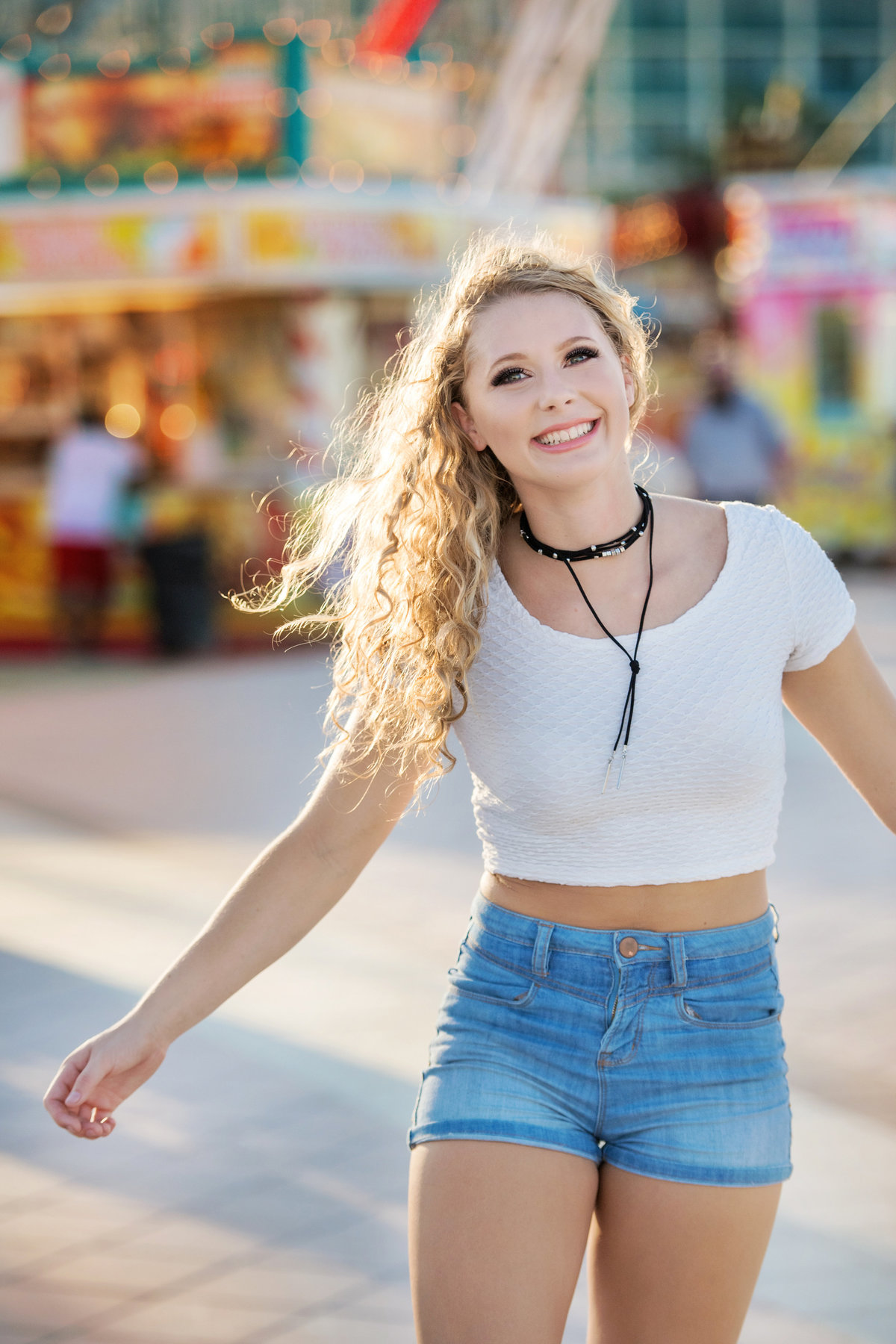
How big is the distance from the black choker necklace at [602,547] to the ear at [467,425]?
6.3 inches

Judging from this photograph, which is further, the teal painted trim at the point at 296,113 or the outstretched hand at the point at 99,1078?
the teal painted trim at the point at 296,113

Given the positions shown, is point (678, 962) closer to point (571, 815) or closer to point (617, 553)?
point (571, 815)

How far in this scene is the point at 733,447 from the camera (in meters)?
11.0

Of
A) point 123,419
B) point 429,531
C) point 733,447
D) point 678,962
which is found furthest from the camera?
point 123,419

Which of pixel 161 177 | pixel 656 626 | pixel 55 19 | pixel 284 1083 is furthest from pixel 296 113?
pixel 656 626

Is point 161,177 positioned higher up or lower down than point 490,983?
higher up

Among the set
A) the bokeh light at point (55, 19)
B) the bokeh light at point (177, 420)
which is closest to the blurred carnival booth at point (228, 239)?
the bokeh light at point (177, 420)

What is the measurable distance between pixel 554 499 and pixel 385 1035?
105 inches

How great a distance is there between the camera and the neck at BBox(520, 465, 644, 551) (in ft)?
7.54

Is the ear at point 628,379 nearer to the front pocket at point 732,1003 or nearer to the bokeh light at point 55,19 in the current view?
the front pocket at point 732,1003

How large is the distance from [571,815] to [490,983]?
0.26 m

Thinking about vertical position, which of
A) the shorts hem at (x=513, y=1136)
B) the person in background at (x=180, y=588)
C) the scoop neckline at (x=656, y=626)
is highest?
the person in background at (x=180, y=588)

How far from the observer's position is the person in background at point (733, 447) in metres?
11.0

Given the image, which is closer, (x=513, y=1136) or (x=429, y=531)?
(x=513, y=1136)
